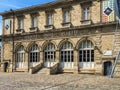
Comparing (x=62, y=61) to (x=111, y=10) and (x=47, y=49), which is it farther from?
(x=111, y=10)

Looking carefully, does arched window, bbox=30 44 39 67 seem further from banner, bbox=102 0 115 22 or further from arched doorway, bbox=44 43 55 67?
banner, bbox=102 0 115 22

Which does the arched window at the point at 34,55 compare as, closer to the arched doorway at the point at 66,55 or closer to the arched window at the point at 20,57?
the arched window at the point at 20,57

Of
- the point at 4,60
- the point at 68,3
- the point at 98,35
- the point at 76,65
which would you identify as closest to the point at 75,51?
the point at 76,65

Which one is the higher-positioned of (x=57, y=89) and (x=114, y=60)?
(x=114, y=60)

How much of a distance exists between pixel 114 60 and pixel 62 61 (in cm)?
666

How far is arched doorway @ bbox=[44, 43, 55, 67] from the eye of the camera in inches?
1243

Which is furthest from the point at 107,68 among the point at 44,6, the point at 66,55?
the point at 44,6

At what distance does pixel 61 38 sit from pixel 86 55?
12.2ft

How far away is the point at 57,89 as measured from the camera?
16406mm

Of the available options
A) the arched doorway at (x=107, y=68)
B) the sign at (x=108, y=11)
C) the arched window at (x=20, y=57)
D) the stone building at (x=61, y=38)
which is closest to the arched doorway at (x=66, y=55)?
the stone building at (x=61, y=38)

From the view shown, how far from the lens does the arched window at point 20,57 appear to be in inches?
1357

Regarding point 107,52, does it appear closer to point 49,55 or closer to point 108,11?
point 108,11

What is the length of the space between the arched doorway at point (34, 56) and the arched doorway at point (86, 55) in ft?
20.1

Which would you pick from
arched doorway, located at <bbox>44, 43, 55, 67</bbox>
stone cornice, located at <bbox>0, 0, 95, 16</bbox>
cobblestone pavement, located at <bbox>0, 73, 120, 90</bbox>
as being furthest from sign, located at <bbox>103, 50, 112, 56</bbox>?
arched doorway, located at <bbox>44, 43, 55, 67</bbox>
